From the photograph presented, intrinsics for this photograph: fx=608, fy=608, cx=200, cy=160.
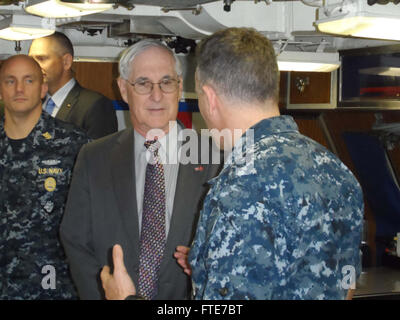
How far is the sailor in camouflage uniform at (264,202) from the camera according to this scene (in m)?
1.34

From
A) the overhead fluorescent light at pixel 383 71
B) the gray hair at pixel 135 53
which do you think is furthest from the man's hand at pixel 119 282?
the overhead fluorescent light at pixel 383 71

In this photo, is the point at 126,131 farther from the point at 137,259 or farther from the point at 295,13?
the point at 295,13

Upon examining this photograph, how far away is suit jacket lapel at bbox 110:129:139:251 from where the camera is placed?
86.9 inches

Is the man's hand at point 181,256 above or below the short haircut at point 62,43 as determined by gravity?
below

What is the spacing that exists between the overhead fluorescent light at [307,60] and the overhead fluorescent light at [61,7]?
143cm

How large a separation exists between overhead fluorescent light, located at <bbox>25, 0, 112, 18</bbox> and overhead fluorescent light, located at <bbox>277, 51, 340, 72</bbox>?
4.70ft

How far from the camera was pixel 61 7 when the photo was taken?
103 inches

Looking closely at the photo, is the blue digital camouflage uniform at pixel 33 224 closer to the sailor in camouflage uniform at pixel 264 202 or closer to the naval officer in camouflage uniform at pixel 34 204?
the naval officer in camouflage uniform at pixel 34 204

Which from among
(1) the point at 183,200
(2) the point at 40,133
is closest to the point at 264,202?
(1) the point at 183,200

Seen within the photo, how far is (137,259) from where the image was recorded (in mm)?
2191

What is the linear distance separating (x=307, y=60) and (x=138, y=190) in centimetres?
191

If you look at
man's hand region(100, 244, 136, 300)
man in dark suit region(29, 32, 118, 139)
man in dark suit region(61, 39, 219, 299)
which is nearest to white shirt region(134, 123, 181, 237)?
man in dark suit region(61, 39, 219, 299)

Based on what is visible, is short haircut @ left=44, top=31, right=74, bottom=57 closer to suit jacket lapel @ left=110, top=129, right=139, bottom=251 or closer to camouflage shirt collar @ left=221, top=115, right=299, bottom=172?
suit jacket lapel @ left=110, top=129, right=139, bottom=251
